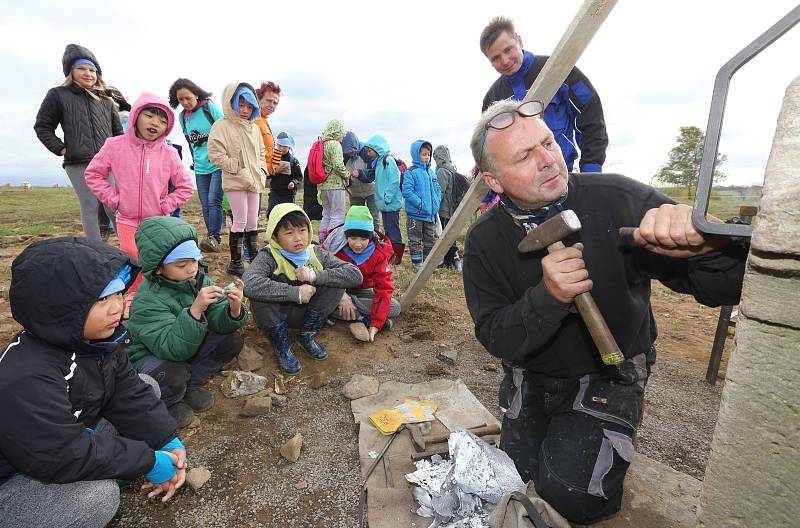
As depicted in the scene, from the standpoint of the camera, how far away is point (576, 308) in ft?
6.30

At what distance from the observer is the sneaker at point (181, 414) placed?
2.89m

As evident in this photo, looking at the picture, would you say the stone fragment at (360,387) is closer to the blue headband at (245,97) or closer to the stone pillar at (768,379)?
the stone pillar at (768,379)

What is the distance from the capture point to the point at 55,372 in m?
1.77

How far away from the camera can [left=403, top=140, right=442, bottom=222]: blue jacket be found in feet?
23.4

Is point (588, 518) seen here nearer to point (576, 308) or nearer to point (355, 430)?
point (576, 308)

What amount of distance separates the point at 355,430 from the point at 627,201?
237 cm

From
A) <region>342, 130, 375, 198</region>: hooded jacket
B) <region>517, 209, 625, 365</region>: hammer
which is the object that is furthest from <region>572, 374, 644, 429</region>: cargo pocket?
<region>342, 130, 375, 198</region>: hooded jacket

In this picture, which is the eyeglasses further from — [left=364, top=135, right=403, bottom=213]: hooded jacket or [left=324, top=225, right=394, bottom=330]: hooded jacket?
[left=364, top=135, right=403, bottom=213]: hooded jacket

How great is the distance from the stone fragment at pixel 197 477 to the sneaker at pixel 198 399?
694 millimetres

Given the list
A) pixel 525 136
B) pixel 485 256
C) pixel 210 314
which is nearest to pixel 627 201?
pixel 525 136

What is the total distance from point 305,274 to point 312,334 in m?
0.65

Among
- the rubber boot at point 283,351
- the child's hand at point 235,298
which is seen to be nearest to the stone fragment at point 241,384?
the rubber boot at point 283,351

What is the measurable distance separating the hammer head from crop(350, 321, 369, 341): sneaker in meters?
2.77

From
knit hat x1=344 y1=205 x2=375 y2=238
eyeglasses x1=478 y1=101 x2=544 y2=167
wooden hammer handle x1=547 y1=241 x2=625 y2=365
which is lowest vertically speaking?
wooden hammer handle x1=547 y1=241 x2=625 y2=365
